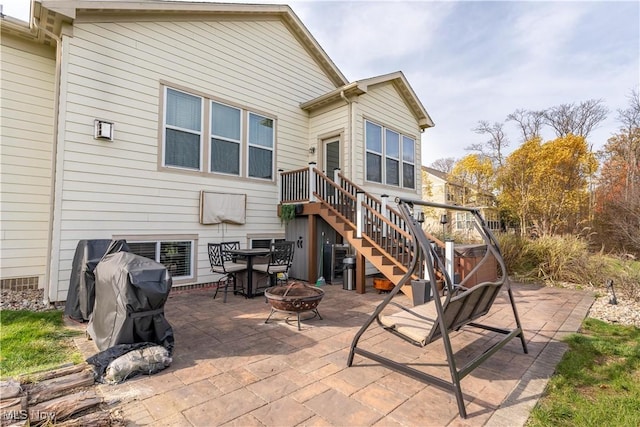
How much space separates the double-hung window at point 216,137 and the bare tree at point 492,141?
1896 cm

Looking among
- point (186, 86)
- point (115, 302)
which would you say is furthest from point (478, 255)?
point (186, 86)

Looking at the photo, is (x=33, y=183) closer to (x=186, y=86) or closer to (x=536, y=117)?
(x=186, y=86)

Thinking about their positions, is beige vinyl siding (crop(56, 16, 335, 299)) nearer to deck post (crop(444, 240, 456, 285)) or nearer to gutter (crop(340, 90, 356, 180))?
gutter (crop(340, 90, 356, 180))

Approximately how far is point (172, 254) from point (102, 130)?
258cm

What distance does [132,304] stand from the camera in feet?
9.96

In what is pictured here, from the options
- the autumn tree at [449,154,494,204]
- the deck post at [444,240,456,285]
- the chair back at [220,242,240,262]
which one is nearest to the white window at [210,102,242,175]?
the chair back at [220,242,240,262]

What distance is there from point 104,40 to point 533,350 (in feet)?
26.3

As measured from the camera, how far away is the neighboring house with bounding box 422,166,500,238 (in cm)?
1812

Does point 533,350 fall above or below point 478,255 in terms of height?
below

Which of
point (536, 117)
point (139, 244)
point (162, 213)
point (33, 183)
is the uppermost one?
point (536, 117)

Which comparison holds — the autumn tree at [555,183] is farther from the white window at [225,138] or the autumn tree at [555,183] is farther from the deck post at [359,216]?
the white window at [225,138]

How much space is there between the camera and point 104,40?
5.68m

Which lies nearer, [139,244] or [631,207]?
[139,244]

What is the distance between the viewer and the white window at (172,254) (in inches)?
241
